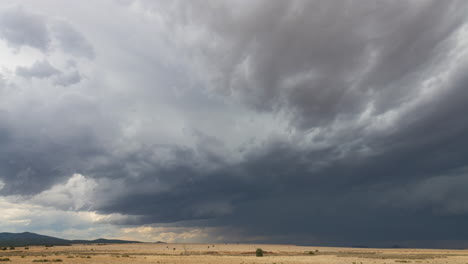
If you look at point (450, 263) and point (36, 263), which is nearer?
point (36, 263)

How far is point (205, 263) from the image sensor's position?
82688 millimetres

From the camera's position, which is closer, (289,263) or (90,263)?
(90,263)

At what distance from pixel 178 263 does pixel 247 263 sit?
680 inches

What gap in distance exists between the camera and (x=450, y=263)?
88.1m

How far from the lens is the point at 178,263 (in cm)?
8306

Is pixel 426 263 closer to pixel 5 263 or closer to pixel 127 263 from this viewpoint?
pixel 127 263

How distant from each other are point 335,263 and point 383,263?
464 inches

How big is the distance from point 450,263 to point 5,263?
110786 mm

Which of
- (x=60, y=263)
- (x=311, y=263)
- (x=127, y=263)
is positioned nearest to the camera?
(x=60, y=263)

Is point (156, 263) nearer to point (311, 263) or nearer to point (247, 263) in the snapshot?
point (247, 263)

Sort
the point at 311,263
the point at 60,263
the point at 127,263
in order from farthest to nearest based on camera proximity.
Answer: the point at 311,263 < the point at 127,263 < the point at 60,263

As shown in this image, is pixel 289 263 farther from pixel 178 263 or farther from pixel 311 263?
pixel 178 263

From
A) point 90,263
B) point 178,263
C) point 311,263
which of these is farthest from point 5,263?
point 311,263

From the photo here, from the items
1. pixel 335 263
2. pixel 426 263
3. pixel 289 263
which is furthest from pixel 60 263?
pixel 426 263
